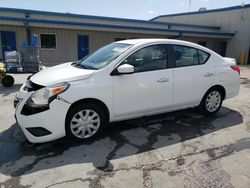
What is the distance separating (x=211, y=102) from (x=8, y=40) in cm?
1432

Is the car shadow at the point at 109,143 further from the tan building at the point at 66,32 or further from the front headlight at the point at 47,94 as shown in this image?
the tan building at the point at 66,32

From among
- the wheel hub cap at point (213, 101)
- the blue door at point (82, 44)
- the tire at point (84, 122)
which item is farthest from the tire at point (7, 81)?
the blue door at point (82, 44)

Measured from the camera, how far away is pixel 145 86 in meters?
3.77

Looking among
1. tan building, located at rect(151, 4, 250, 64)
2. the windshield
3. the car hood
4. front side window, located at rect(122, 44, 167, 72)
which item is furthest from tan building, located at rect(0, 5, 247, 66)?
front side window, located at rect(122, 44, 167, 72)

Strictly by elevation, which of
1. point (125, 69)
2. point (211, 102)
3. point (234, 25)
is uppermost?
point (234, 25)

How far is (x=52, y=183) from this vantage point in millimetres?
2523

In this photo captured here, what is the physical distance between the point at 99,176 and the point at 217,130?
103 inches

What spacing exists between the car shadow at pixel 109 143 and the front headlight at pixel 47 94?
76 centimetres

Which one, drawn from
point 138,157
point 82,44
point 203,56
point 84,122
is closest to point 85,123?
point 84,122

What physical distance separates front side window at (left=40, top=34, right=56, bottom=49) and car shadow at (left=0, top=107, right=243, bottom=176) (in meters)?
12.5

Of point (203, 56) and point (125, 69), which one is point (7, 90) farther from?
point (203, 56)

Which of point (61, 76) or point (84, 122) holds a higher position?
point (61, 76)

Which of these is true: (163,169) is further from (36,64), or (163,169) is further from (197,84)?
(36,64)

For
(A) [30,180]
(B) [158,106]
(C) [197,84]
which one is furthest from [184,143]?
(A) [30,180]
